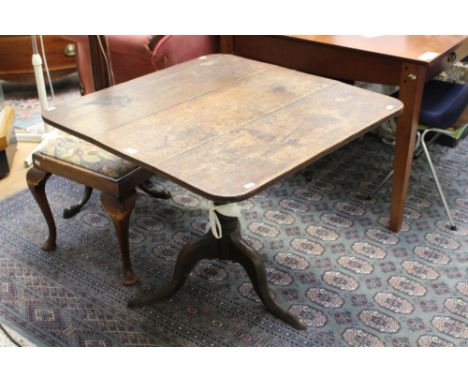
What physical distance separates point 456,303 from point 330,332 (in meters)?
0.50

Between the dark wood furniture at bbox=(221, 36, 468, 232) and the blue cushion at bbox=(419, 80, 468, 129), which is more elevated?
the dark wood furniture at bbox=(221, 36, 468, 232)

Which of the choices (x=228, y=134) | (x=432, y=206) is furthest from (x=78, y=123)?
(x=432, y=206)

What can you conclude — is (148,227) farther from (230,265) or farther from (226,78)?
(226,78)

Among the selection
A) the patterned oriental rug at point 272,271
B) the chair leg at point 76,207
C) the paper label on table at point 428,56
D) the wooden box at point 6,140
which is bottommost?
the patterned oriental rug at point 272,271

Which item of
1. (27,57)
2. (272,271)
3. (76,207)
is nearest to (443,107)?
(272,271)

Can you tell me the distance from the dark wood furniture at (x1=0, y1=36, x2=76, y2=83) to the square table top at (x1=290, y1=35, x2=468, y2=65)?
194 centimetres

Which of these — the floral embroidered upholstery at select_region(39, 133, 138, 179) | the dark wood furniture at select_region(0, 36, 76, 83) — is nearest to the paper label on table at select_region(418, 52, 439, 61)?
the floral embroidered upholstery at select_region(39, 133, 138, 179)

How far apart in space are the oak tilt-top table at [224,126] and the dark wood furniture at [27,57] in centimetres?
179

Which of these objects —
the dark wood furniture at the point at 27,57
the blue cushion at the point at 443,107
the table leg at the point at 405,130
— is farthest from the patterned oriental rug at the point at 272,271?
the dark wood furniture at the point at 27,57

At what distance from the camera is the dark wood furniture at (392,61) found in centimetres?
219

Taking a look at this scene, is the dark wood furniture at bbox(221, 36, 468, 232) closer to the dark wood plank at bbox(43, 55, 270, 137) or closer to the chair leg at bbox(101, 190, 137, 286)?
the dark wood plank at bbox(43, 55, 270, 137)

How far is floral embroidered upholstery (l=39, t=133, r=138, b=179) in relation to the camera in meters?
2.08

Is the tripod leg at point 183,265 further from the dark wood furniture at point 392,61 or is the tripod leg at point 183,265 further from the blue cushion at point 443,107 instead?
the blue cushion at point 443,107

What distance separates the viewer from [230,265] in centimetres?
235
